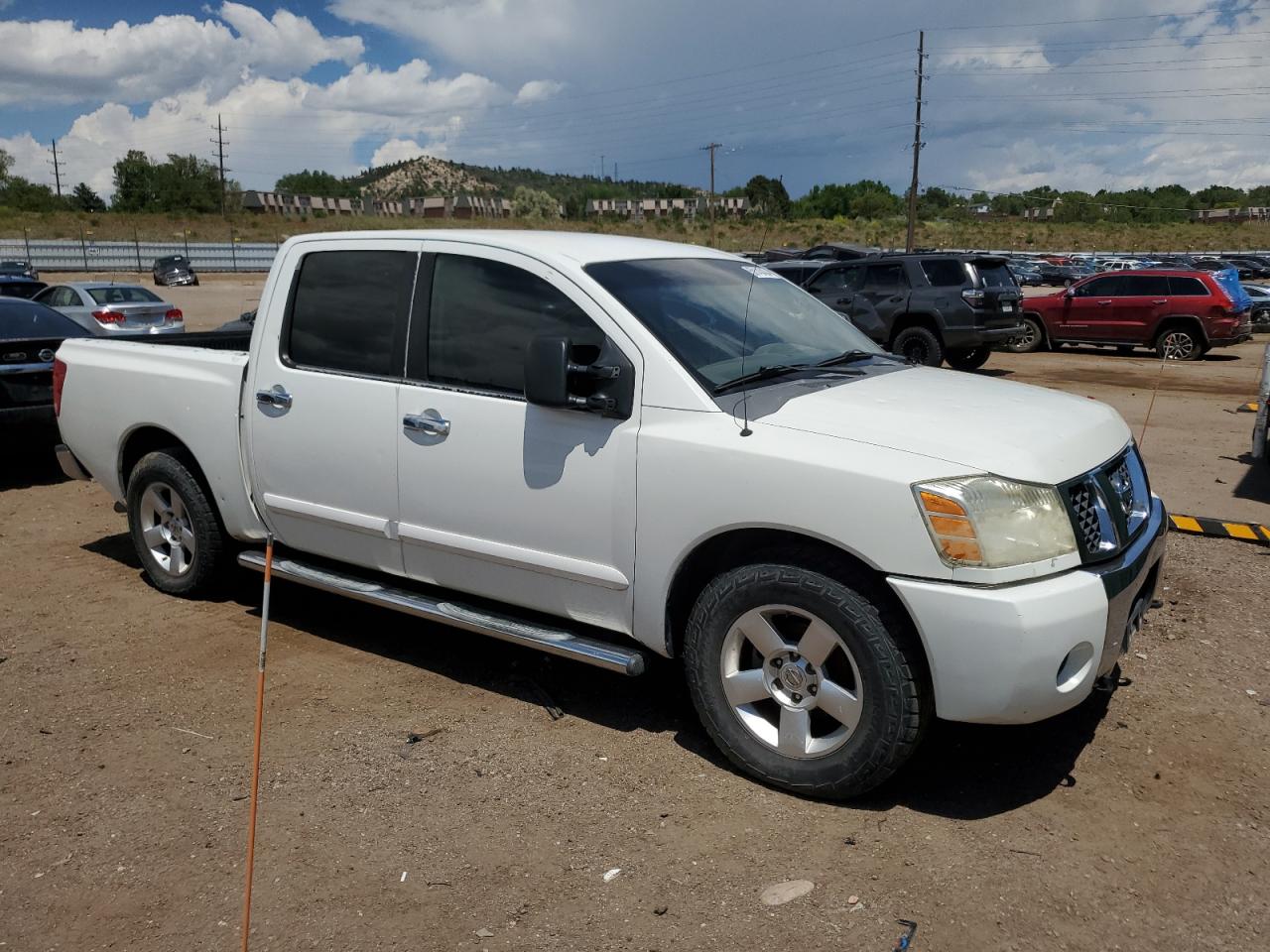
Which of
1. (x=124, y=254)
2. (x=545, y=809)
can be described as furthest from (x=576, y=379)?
(x=124, y=254)

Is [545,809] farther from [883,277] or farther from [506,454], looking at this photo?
[883,277]

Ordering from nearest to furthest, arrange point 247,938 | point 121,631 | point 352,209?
point 247,938
point 121,631
point 352,209

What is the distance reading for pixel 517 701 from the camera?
4.47 m

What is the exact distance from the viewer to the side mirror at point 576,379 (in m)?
3.72

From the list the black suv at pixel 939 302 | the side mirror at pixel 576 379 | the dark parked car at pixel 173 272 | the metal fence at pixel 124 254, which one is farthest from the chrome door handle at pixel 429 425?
the metal fence at pixel 124 254

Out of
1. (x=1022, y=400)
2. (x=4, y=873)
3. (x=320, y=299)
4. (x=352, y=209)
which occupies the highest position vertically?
(x=352, y=209)

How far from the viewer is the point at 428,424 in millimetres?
4250

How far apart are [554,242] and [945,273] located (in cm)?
1230

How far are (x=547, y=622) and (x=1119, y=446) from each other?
2308 millimetres

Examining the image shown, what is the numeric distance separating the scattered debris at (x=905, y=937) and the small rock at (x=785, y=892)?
29cm

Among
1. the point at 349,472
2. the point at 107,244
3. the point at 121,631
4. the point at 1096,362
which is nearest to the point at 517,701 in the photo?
the point at 349,472

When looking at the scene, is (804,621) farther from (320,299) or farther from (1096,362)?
(1096,362)

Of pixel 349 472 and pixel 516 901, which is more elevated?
pixel 349 472

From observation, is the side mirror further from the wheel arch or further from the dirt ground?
the dirt ground
